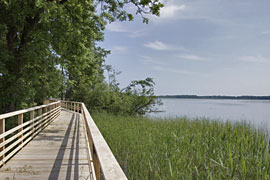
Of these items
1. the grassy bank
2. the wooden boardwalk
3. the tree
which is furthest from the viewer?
the tree

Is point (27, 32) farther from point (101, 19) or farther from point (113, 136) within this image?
point (113, 136)

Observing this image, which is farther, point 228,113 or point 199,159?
Answer: point 228,113

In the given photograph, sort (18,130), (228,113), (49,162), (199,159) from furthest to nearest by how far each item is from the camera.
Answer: (228,113) < (18,130) < (199,159) < (49,162)

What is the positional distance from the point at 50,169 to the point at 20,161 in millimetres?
963

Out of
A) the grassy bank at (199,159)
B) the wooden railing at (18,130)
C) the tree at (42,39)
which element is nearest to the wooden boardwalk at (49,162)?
the wooden railing at (18,130)

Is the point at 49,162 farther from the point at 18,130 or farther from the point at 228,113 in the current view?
the point at 228,113

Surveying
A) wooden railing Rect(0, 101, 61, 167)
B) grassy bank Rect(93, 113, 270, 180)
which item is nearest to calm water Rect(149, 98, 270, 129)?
grassy bank Rect(93, 113, 270, 180)

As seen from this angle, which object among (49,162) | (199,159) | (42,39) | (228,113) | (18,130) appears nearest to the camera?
(49,162)

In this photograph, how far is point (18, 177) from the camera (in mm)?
3646

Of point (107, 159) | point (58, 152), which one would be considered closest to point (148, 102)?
point (58, 152)

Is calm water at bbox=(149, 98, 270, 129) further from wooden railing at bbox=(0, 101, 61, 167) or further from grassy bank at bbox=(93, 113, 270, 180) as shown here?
wooden railing at bbox=(0, 101, 61, 167)

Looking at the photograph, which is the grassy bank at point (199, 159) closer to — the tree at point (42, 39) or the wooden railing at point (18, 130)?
Result: the wooden railing at point (18, 130)

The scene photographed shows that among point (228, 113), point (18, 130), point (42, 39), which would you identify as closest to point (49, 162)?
point (18, 130)

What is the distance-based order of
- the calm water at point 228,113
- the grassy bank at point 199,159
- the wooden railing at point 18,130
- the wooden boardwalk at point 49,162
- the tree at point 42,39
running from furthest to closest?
the calm water at point 228,113, the tree at point 42,39, the wooden railing at point 18,130, the grassy bank at point 199,159, the wooden boardwalk at point 49,162
